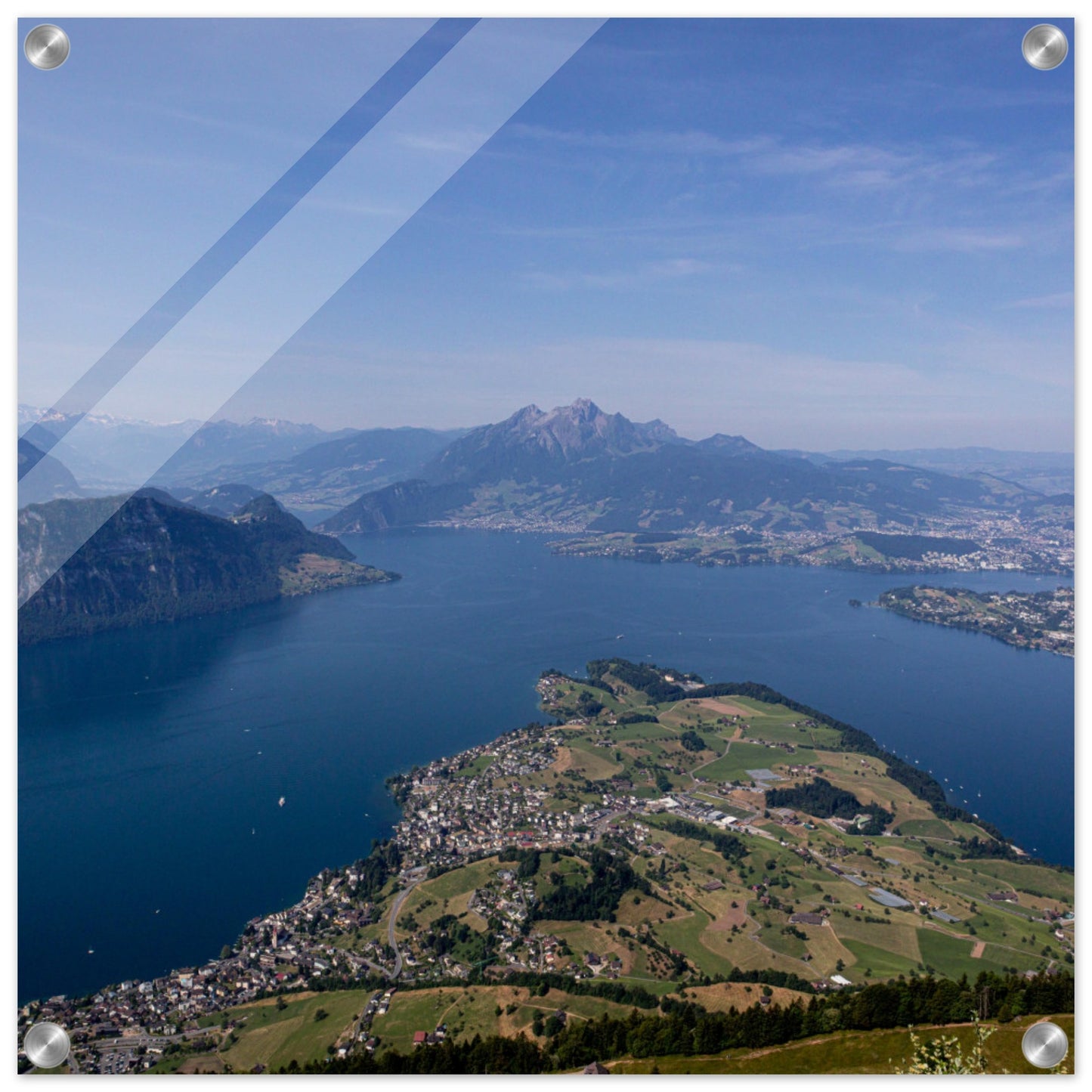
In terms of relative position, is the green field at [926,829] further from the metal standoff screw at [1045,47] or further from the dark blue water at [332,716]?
the metal standoff screw at [1045,47]

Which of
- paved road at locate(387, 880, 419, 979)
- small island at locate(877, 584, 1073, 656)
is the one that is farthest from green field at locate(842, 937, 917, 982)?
small island at locate(877, 584, 1073, 656)

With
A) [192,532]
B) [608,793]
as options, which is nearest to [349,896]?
[608,793]

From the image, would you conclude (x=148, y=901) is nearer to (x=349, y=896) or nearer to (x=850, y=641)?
(x=349, y=896)

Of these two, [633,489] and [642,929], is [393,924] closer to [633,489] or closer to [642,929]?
[642,929]

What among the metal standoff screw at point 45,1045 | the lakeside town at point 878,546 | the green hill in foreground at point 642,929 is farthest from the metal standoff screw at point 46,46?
the lakeside town at point 878,546

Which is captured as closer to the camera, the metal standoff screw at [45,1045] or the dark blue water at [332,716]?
the metal standoff screw at [45,1045]

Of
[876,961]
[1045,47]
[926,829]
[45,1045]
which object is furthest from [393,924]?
[1045,47]

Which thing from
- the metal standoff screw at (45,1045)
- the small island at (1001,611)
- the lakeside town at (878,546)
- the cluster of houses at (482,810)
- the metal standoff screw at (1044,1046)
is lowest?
the cluster of houses at (482,810)

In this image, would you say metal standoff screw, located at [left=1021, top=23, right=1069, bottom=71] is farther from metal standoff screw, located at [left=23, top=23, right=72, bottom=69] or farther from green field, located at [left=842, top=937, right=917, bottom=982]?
green field, located at [left=842, top=937, right=917, bottom=982]
